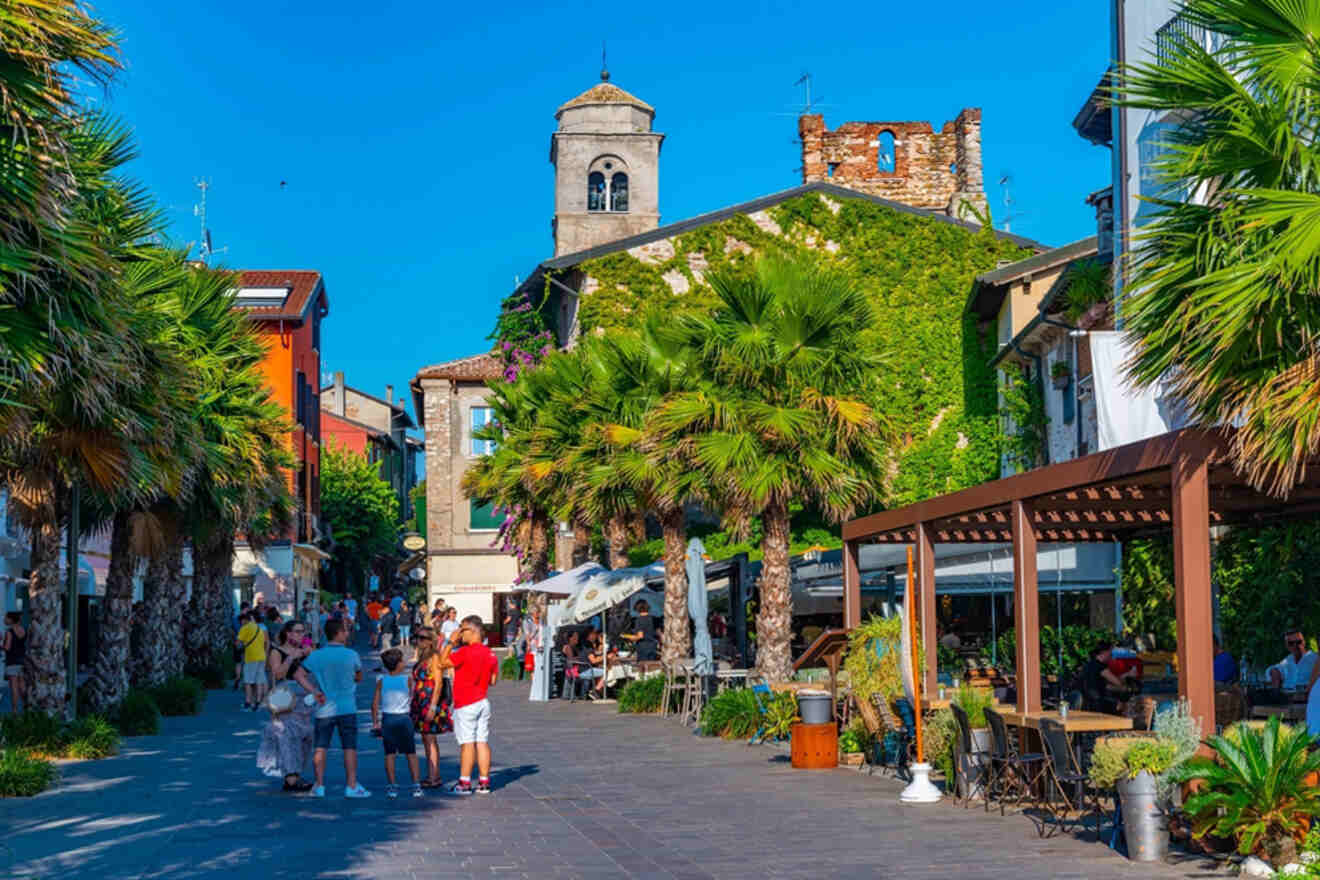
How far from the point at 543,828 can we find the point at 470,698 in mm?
2736

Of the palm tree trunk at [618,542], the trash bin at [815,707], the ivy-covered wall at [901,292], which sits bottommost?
the trash bin at [815,707]

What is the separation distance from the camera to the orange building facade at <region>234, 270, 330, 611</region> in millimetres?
55000

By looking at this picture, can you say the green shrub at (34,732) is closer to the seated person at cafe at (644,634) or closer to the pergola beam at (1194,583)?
the pergola beam at (1194,583)

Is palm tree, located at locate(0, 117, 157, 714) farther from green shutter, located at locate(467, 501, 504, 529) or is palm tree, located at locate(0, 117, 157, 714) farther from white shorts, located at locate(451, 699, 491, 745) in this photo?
green shutter, located at locate(467, 501, 504, 529)

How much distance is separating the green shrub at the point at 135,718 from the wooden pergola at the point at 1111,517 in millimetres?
9624

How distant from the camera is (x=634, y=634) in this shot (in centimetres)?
3441

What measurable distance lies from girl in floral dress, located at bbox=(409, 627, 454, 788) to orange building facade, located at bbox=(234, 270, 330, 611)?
34.9 m

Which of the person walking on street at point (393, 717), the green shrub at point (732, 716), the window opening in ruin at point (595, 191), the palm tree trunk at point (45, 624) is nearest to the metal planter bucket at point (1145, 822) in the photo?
the person walking on street at point (393, 717)

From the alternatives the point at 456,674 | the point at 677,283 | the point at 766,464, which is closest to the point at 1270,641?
the point at 766,464

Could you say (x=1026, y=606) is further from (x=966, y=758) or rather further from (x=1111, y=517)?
(x=1111, y=517)

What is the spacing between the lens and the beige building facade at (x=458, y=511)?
6619cm

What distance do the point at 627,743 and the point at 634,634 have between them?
11.7m

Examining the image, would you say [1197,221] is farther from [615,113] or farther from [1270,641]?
[615,113]

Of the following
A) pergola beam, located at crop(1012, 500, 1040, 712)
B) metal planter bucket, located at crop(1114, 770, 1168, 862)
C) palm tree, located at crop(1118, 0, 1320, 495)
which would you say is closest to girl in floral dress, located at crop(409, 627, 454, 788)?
pergola beam, located at crop(1012, 500, 1040, 712)
